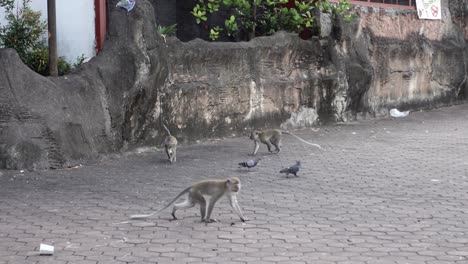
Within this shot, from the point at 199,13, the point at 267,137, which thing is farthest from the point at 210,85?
the point at 199,13

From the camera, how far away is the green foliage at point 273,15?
54.3 ft

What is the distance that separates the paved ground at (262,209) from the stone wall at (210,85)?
0.46m

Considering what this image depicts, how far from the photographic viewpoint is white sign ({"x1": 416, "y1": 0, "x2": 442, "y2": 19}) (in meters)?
20.0

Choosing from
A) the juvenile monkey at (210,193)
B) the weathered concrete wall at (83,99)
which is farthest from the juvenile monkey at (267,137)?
the juvenile monkey at (210,193)

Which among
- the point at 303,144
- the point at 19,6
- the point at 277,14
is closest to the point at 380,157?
the point at 303,144

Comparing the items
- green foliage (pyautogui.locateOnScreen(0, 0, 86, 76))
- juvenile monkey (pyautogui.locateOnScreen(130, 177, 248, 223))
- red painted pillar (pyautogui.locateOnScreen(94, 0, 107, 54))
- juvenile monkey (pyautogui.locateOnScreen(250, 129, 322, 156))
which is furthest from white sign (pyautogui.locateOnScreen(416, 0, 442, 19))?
juvenile monkey (pyautogui.locateOnScreen(130, 177, 248, 223))

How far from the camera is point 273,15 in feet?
55.4

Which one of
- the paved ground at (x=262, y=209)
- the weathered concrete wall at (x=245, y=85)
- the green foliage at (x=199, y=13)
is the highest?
the green foliage at (x=199, y=13)

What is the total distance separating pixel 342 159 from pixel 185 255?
5907 mm

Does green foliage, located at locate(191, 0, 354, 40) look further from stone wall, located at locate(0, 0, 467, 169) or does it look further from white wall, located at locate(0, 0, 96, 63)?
white wall, located at locate(0, 0, 96, 63)

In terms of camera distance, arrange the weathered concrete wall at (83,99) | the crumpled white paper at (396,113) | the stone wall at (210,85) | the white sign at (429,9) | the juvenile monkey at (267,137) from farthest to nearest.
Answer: the white sign at (429,9)
the crumpled white paper at (396,113)
the juvenile monkey at (267,137)
the stone wall at (210,85)
the weathered concrete wall at (83,99)

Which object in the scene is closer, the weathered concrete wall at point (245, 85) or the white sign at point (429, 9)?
the weathered concrete wall at point (245, 85)

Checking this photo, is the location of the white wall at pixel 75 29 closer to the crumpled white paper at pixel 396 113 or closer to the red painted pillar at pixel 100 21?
the red painted pillar at pixel 100 21

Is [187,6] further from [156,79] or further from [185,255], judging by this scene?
[185,255]
